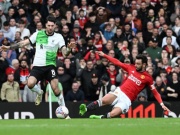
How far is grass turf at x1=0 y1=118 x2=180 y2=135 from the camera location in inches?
596

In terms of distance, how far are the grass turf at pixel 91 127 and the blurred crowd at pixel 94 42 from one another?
21.1ft

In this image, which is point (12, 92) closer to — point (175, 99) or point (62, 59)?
point (62, 59)

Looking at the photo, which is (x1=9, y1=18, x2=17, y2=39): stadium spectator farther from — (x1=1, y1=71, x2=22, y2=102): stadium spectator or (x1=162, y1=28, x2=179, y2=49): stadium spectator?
(x1=162, y1=28, x2=179, y2=49): stadium spectator

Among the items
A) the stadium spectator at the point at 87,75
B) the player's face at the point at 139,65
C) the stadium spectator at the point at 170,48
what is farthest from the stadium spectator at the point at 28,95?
the player's face at the point at 139,65

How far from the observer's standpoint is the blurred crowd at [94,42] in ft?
79.6

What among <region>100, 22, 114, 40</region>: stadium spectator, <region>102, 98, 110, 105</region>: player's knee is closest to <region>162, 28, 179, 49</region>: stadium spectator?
<region>100, 22, 114, 40</region>: stadium spectator

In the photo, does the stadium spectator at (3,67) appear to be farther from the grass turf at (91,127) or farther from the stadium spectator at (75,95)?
the grass turf at (91,127)

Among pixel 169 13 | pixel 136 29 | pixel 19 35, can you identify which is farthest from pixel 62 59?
pixel 169 13

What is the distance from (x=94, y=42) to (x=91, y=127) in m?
10.6

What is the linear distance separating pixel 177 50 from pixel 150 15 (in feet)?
7.31

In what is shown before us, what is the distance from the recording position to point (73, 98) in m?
24.2

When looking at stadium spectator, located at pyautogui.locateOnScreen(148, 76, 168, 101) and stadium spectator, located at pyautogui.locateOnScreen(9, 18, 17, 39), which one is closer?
stadium spectator, located at pyautogui.locateOnScreen(148, 76, 168, 101)

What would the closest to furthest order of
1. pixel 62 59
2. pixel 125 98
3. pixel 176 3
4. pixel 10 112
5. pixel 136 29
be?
pixel 125 98 → pixel 10 112 → pixel 62 59 → pixel 136 29 → pixel 176 3

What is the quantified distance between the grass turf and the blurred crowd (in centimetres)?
644
